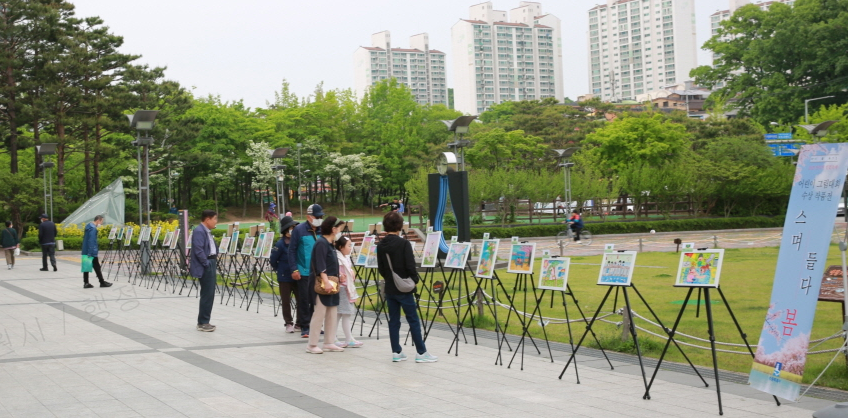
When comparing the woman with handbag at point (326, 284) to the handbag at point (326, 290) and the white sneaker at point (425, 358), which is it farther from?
the white sneaker at point (425, 358)

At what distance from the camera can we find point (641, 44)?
15788 centimetres

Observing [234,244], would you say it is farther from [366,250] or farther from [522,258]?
[522,258]

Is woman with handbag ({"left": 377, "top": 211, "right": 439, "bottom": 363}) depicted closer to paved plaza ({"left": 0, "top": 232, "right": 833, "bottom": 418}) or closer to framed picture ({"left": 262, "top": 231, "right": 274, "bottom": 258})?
paved plaza ({"left": 0, "top": 232, "right": 833, "bottom": 418})

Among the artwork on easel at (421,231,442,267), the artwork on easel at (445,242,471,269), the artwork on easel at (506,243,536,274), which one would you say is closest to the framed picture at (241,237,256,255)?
the artwork on easel at (421,231,442,267)

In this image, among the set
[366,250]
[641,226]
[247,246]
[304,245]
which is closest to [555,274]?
[304,245]

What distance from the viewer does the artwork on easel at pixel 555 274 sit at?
7.64 meters

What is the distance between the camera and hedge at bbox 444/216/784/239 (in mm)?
37406

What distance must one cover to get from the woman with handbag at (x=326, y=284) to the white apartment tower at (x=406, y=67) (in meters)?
144

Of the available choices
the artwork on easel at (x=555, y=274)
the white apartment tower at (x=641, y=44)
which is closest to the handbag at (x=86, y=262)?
the artwork on easel at (x=555, y=274)

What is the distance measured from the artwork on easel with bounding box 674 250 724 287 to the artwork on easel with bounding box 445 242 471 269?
3.20 m

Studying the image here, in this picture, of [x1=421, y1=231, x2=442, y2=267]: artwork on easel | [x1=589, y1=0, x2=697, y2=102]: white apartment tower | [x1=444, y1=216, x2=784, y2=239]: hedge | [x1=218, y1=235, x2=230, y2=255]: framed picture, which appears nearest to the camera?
[x1=421, y1=231, x2=442, y2=267]: artwork on easel

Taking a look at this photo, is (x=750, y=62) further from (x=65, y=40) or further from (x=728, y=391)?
(x=728, y=391)

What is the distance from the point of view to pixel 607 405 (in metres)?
6.20

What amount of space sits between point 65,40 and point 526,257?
113ft
